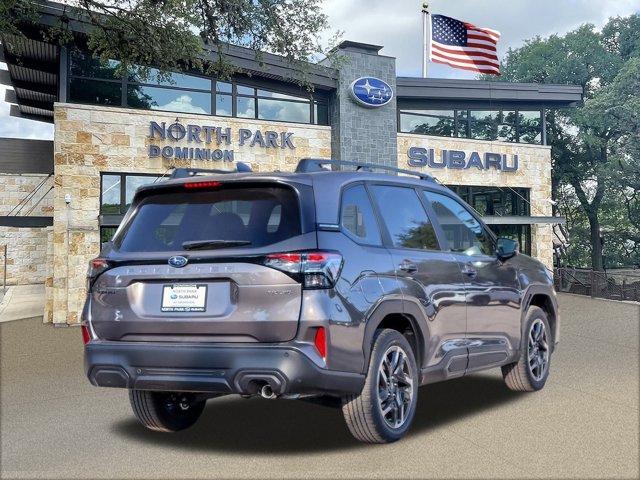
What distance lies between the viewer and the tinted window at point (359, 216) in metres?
5.03

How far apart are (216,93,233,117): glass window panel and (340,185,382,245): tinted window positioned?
15.3 metres

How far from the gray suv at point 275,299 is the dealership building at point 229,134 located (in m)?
10.1

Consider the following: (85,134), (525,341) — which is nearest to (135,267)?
A: (525,341)

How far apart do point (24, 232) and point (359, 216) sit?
27234mm

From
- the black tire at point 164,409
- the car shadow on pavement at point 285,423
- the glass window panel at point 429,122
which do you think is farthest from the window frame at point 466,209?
the glass window panel at point 429,122

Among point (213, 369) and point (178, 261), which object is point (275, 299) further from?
point (178, 261)

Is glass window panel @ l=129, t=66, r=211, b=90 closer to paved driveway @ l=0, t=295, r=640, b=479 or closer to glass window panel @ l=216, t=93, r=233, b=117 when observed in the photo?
glass window panel @ l=216, t=93, r=233, b=117

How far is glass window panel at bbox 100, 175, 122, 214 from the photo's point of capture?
1800cm

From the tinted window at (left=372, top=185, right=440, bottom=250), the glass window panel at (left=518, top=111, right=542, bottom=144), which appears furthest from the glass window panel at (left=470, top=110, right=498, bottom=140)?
the tinted window at (left=372, top=185, right=440, bottom=250)

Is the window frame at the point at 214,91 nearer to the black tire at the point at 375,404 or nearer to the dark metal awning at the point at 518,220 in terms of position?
the dark metal awning at the point at 518,220

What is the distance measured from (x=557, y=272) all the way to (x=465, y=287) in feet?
74.0

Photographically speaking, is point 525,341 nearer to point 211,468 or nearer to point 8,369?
point 211,468

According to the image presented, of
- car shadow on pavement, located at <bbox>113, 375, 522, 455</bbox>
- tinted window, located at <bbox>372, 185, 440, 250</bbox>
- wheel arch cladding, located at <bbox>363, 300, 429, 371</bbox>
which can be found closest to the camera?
wheel arch cladding, located at <bbox>363, 300, 429, 371</bbox>

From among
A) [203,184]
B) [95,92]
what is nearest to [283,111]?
[95,92]
